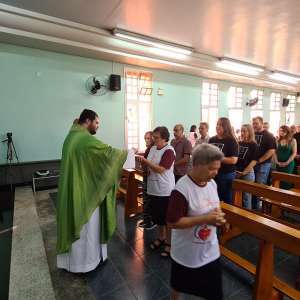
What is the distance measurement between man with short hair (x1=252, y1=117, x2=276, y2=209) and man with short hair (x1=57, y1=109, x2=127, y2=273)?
2.39 metres

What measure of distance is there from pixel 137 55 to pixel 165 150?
381cm

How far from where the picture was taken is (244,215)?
1808 millimetres

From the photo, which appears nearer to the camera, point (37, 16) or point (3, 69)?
point (37, 16)

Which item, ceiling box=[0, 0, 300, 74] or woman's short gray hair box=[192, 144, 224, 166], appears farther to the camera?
ceiling box=[0, 0, 300, 74]

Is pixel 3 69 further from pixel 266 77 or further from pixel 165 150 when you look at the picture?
pixel 266 77

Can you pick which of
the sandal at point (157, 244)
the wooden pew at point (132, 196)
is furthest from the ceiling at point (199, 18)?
the sandal at point (157, 244)

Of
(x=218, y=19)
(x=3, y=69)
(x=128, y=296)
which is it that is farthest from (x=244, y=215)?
(x=3, y=69)

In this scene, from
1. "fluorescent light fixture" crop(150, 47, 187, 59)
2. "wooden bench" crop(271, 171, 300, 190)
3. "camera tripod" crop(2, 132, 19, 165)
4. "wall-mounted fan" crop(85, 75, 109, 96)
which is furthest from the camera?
"wall-mounted fan" crop(85, 75, 109, 96)

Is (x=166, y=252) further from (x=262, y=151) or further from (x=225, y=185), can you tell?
(x=262, y=151)

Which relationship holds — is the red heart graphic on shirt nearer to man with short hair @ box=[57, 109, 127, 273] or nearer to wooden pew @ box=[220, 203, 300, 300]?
wooden pew @ box=[220, 203, 300, 300]

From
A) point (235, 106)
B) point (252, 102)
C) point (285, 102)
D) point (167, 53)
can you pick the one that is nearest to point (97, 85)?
point (167, 53)

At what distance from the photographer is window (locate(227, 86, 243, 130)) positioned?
8.88 meters

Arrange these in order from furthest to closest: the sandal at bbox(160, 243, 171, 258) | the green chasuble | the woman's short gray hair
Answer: the sandal at bbox(160, 243, 171, 258)
the green chasuble
the woman's short gray hair

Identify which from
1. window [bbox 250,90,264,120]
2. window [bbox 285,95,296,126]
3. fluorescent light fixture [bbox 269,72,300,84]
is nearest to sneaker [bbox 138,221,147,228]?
fluorescent light fixture [bbox 269,72,300,84]
